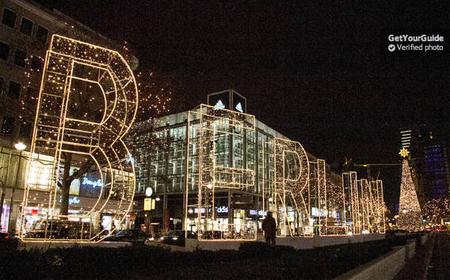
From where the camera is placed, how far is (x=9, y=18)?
35344 mm

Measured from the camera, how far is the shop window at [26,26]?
36.6 meters

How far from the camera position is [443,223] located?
433 ft

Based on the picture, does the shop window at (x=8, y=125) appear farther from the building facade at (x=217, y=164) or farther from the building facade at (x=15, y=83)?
the building facade at (x=217, y=164)

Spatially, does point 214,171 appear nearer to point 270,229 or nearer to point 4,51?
point 270,229

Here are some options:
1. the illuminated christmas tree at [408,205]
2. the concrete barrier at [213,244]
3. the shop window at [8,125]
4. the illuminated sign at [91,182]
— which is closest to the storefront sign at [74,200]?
the illuminated sign at [91,182]

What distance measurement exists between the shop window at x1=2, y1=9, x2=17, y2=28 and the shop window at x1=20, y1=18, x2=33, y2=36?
0.90 metres

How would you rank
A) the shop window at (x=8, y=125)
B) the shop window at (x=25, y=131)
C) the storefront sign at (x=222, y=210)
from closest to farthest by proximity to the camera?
the shop window at (x=8, y=125)
the shop window at (x=25, y=131)
the storefront sign at (x=222, y=210)

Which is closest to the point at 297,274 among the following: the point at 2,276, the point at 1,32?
the point at 2,276

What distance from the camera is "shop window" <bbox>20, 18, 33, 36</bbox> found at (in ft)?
120

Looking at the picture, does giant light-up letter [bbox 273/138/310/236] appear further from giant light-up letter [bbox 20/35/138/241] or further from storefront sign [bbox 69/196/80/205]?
storefront sign [bbox 69/196/80/205]

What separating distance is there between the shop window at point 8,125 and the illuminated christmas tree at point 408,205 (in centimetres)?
4332

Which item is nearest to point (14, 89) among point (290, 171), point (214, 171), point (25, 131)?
point (25, 131)

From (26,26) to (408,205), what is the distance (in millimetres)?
50938

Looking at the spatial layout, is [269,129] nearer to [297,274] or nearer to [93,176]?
[93,176]
